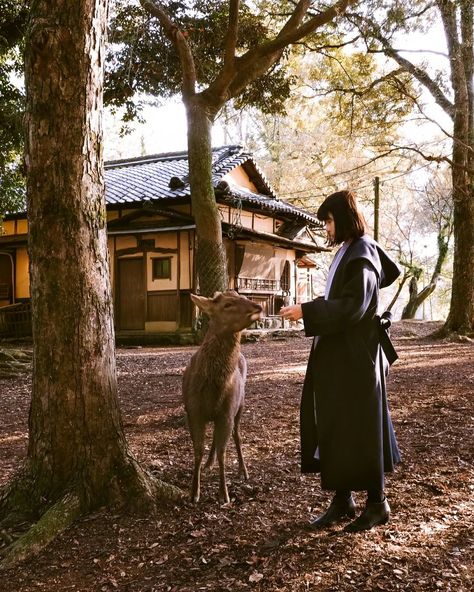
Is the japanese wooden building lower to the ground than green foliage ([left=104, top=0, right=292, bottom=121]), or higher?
lower

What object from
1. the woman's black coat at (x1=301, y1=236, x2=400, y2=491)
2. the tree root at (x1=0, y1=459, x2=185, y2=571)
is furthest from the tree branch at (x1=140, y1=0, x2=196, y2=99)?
the tree root at (x1=0, y1=459, x2=185, y2=571)

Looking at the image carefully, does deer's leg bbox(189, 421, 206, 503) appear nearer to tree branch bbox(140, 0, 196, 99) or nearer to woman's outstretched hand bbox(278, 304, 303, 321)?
woman's outstretched hand bbox(278, 304, 303, 321)

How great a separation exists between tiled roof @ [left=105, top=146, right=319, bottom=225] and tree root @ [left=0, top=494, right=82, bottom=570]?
12.5 meters

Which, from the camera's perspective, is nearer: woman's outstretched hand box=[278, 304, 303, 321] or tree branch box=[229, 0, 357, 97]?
woman's outstretched hand box=[278, 304, 303, 321]

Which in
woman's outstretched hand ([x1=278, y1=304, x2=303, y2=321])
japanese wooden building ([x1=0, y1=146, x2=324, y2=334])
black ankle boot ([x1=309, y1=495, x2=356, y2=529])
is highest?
japanese wooden building ([x1=0, y1=146, x2=324, y2=334])

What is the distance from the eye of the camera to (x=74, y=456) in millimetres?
3482

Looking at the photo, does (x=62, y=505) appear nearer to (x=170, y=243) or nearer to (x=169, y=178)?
(x=170, y=243)

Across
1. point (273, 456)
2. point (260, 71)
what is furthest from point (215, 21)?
point (273, 456)

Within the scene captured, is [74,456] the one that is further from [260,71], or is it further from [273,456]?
[260,71]

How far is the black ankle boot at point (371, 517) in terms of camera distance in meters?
3.14

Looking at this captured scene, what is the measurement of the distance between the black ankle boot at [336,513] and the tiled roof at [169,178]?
41.3 feet

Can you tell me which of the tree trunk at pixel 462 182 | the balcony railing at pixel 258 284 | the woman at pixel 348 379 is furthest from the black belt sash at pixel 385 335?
the balcony railing at pixel 258 284

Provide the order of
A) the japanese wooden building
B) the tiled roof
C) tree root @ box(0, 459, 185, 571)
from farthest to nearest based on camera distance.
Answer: the tiled roof, the japanese wooden building, tree root @ box(0, 459, 185, 571)

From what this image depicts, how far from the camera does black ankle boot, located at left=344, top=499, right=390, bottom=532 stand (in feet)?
10.3
